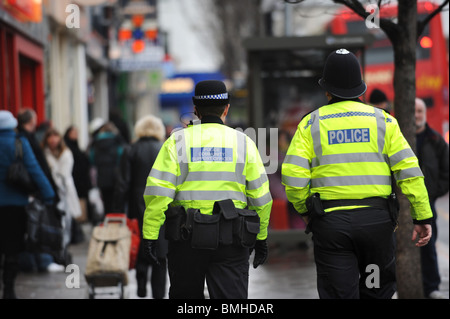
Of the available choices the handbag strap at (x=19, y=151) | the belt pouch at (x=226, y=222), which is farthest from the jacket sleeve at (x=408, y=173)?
the handbag strap at (x=19, y=151)

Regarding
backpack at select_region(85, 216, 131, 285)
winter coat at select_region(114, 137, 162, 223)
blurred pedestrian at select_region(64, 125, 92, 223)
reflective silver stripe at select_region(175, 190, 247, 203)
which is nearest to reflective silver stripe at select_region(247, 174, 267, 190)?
reflective silver stripe at select_region(175, 190, 247, 203)

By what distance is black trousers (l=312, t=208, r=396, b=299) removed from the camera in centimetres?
460

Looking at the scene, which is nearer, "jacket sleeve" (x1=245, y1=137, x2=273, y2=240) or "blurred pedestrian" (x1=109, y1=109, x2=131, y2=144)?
"jacket sleeve" (x1=245, y1=137, x2=273, y2=240)

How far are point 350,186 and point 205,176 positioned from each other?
0.83 metres

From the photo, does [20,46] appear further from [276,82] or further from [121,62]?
[121,62]

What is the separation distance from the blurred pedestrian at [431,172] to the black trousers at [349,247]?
8.99 feet

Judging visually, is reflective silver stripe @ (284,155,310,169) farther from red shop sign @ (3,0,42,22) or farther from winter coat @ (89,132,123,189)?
red shop sign @ (3,0,42,22)

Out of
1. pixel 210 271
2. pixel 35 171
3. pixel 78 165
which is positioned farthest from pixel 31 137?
pixel 78 165

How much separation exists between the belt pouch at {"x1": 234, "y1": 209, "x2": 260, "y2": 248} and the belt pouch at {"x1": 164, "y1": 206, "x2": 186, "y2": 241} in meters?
0.31

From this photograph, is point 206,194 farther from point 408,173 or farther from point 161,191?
point 408,173

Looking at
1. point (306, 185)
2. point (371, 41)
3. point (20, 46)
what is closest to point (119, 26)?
point (20, 46)

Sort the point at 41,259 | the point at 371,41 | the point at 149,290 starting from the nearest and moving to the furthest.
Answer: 1. the point at 149,290
2. the point at 41,259
3. the point at 371,41

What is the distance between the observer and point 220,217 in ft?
15.1
